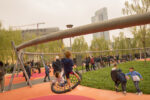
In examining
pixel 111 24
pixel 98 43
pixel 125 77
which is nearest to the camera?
pixel 111 24

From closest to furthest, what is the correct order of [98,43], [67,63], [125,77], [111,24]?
[111,24] → [67,63] → [125,77] → [98,43]

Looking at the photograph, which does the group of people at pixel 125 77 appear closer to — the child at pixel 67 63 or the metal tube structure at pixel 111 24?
the child at pixel 67 63

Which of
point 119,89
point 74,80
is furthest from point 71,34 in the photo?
point 119,89

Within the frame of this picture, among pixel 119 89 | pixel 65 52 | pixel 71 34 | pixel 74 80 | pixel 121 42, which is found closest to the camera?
pixel 71 34

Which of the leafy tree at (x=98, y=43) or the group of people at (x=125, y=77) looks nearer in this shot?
the group of people at (x=125, y=77)

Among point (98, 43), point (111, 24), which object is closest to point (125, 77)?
point (111, 24)

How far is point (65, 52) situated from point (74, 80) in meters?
1.18

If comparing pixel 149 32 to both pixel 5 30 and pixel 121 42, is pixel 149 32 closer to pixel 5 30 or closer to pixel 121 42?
pixel 121 42

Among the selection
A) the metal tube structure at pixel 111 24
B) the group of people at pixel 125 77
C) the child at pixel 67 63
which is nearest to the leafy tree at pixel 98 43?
the group of people at pixel 125 77

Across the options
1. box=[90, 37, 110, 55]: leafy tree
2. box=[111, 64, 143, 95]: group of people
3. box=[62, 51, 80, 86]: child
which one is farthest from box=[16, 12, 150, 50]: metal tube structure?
box=[90, 37, 110, 55]: leafy tree

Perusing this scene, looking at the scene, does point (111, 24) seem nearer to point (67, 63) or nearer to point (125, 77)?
point (67, 63)

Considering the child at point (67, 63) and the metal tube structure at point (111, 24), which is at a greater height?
the metal tube structure at point (111, 24)

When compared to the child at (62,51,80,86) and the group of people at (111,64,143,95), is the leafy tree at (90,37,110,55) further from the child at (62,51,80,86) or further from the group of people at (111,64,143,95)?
the child at (62,51,80,86)

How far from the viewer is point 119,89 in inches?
268
